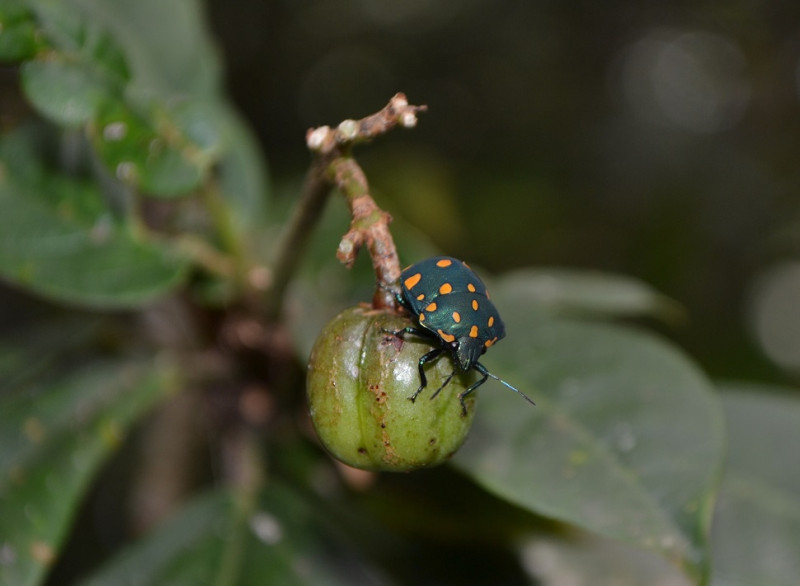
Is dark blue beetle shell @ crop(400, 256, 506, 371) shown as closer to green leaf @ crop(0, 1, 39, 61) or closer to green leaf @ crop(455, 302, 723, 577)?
green leaf @ crop(455, 302, 723, 577)

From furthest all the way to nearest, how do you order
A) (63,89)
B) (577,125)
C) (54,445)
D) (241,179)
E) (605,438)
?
(577,125) < (241,179) < (54,445) < (63,89) < (605,438)

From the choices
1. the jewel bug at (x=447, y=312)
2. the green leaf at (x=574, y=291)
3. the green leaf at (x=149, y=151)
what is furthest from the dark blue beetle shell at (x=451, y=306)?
the green leaf at (x=574, y=291)

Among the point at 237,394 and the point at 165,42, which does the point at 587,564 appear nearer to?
the point at 237,394

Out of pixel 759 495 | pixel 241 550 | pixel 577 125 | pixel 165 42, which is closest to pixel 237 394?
pixel 241 550

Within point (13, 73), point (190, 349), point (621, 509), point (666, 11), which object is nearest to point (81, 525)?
point (13, 73)

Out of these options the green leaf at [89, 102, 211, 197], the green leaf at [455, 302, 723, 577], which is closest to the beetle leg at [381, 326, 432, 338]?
the green leaf at [455, 302, 723, 577]

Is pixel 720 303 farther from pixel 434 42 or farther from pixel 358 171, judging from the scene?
pixel 358 171
